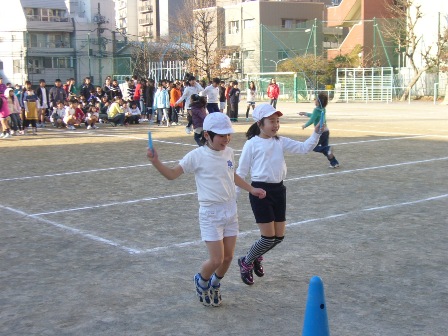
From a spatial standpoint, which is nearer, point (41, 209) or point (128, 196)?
point (41, 209)

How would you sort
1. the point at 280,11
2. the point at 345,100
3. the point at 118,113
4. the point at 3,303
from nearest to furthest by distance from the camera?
1. the point at 3,303
2. the point at 118,113
3. the point at 345,100
4. the point at 280,11

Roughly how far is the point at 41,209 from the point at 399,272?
17.3ft

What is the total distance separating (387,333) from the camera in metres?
4.55

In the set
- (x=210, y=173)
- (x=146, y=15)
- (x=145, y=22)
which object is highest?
(x=146, y=15)

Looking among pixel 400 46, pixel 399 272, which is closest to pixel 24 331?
pixel 399 272

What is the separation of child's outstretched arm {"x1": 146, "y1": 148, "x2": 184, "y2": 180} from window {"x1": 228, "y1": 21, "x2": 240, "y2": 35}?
63.4 m

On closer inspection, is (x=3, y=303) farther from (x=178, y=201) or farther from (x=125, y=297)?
(x=178, y=201)

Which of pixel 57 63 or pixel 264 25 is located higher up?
pixel 264 25

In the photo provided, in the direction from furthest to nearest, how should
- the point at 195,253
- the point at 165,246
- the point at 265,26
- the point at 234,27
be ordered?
the point at 234,27
the point at 265,26
the point at 165,246
the point at 195,253

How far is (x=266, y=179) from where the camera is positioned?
567 cm

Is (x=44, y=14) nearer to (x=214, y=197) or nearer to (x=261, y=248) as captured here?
(x=261, y=248)

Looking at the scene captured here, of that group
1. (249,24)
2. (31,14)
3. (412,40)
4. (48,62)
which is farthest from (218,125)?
(31,14)

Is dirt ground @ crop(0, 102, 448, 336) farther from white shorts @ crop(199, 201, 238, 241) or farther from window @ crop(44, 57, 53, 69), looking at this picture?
window @ crop(44, 57, 53, 69)

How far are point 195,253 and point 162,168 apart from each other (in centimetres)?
214
